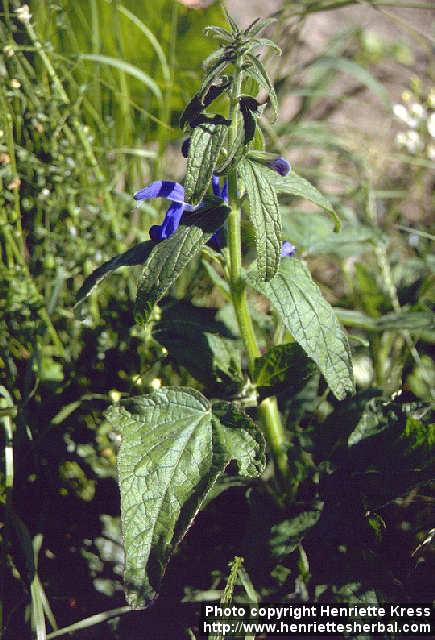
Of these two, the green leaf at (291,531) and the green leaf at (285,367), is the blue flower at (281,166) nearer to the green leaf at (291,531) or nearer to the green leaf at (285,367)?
the green leaf at (285,367)

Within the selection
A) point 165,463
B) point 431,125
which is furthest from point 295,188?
point 431,125

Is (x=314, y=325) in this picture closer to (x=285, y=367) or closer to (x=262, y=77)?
(x=285, y=367)

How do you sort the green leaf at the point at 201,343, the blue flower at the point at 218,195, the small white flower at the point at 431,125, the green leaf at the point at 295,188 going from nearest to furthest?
the green leaf at the point at 295,188 < the blue flower at the point at 218,195 < the green leaf at the point at 201,343 < the small white flower at the point at 431,125

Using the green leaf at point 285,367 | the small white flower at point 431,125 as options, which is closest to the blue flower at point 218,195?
the green leaf at point 285,367

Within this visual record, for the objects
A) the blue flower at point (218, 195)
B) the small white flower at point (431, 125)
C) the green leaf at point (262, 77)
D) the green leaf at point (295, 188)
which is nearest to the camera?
the green leaf at point (262, 77)

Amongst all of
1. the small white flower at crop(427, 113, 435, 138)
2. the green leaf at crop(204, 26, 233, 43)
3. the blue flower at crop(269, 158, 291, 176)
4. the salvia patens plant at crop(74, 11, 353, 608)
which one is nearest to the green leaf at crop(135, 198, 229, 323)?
the salvia patens plant at crop(74, 11, 353, 608)

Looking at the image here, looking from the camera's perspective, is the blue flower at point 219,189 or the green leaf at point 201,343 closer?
the blue flower at point 219,189
